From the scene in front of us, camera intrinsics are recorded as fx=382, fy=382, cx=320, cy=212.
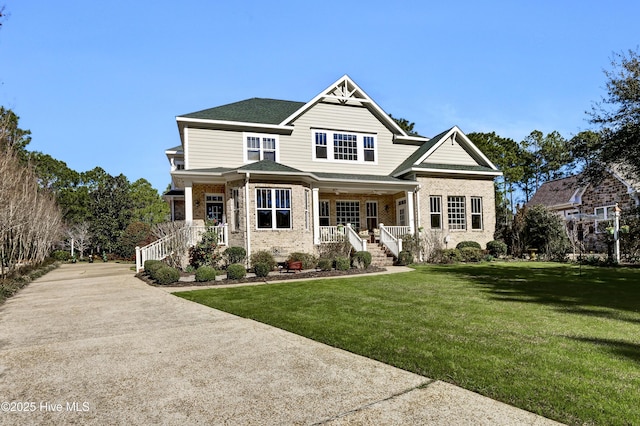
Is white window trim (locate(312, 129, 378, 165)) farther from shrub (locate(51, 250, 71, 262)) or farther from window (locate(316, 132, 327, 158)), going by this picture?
shrub (locate(51, 250, 71, 262))

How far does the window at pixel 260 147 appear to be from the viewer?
20438 millimetres

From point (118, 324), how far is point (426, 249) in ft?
52.9

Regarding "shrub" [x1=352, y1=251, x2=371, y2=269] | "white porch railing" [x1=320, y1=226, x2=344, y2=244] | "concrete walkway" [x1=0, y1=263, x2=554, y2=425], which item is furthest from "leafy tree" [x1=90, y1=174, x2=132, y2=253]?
"concrete walkway" [x1=0, y1=263, x2=554, y2=425]

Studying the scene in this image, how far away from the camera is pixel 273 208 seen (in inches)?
692

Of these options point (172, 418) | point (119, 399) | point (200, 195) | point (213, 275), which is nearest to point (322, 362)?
point (172, 418)

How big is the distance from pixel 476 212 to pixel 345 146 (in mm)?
8780

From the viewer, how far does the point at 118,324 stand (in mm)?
7238

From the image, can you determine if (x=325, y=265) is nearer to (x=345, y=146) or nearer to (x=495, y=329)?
(x=345, y=146)

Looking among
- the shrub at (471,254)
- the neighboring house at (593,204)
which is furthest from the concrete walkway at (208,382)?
the neighboring house at (593,204)

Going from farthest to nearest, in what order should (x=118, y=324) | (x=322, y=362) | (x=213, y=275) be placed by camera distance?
(x=213, y=275)
(x=118, y=324)
(x=322, y=362)

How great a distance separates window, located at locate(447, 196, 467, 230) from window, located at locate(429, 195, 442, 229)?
1.95 ft

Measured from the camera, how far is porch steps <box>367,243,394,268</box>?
18.3m

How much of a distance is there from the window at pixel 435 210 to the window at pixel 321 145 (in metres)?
6.67

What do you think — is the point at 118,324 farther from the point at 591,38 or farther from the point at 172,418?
the point at 591,38
